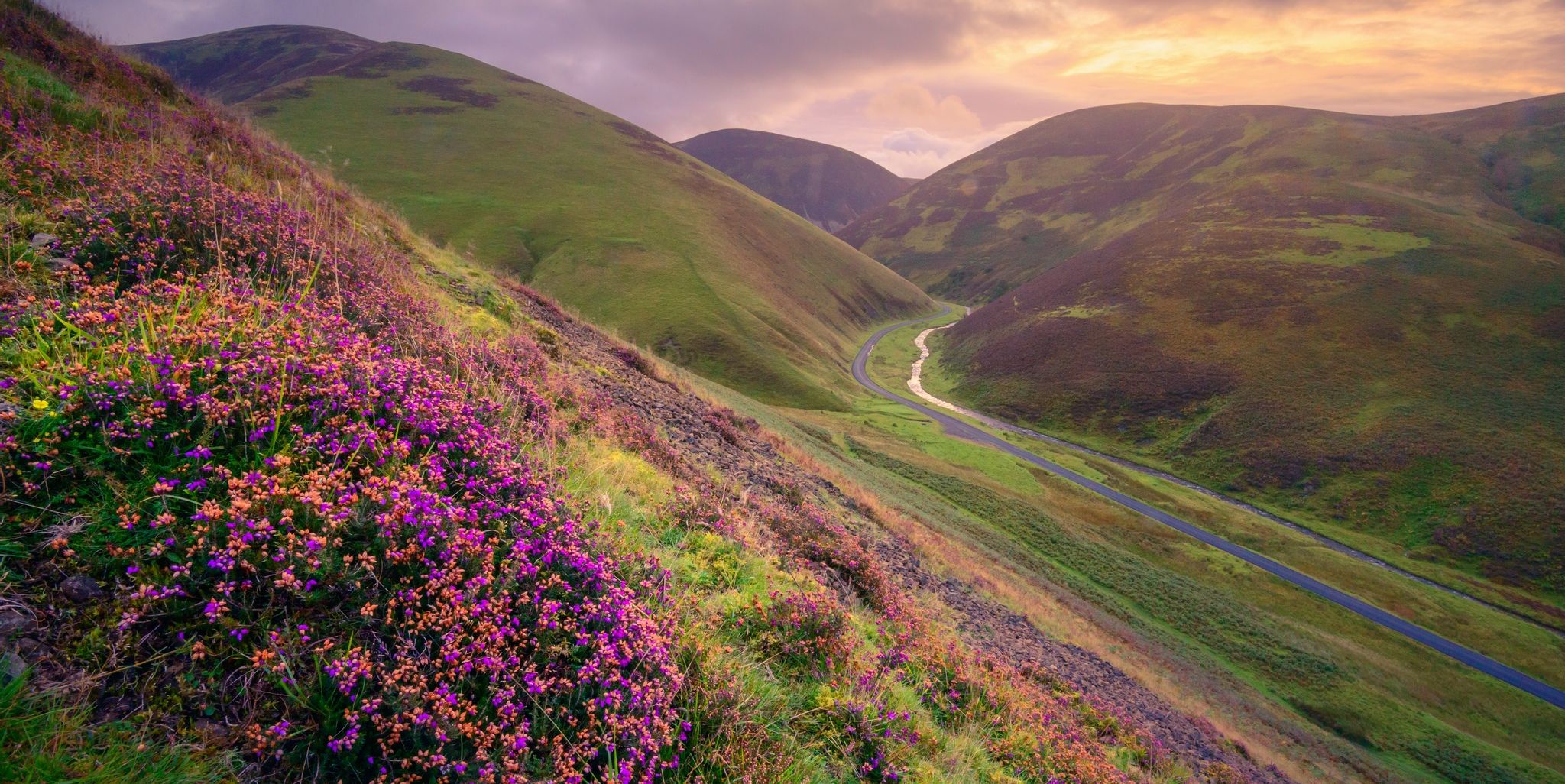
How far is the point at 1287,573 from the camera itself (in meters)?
45.9

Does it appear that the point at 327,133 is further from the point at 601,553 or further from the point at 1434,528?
the point at 1434,528

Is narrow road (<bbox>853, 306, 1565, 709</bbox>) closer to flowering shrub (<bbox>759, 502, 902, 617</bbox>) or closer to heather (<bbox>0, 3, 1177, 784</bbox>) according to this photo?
flowering shrub (<bbox>759, 502, 902, 617</bbox>)

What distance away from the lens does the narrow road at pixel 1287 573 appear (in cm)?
3741

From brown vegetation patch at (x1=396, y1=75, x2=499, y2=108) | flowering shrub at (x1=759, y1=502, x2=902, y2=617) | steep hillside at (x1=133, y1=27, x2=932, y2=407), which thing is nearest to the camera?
flowering shrub at (x1=759, y1=502, x2=902, y2=617)

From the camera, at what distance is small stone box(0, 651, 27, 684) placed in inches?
92.2

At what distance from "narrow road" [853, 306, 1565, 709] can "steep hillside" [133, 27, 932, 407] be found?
60.2 ft

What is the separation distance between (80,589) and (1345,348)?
101450mm

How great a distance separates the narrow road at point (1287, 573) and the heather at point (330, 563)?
52.4 meters

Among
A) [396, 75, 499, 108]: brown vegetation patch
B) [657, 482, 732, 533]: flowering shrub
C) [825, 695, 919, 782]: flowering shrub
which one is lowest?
[825, 695, 919, 782]: flowering shrub

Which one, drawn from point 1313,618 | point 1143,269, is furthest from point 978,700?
point 1143,269

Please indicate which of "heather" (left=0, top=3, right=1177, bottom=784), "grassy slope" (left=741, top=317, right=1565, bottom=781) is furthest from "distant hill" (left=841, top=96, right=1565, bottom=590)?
"heather" (left=0, top=3, right=1177, bottom=784)

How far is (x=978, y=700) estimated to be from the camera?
286 inches

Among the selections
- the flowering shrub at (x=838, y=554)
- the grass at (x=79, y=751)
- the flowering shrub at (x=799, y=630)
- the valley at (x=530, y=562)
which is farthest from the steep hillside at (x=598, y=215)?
the grass at (x=79, y=751)

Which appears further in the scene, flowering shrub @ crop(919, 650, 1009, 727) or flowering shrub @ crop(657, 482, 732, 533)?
flowering shrub @ crop(657, 482, 732, 533)
